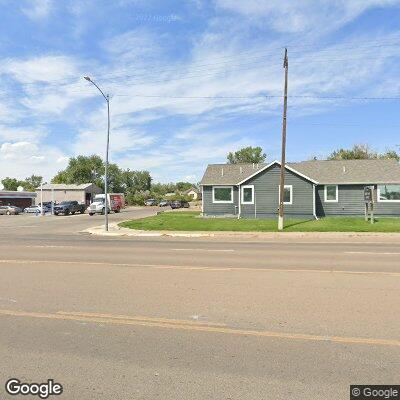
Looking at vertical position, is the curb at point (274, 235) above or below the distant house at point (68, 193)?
below

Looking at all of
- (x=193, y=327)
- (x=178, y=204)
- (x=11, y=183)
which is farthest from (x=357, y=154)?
(x=11, y=183)

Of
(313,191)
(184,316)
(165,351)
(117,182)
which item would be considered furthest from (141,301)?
(117,182)

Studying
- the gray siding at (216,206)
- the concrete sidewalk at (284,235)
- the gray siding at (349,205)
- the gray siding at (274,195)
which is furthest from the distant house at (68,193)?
the gray siding at (349,205)

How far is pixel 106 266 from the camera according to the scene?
1152 cm

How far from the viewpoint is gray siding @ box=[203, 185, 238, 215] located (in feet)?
114

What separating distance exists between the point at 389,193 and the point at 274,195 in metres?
8.36

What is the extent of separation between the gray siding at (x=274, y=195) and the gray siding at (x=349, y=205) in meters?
1.67

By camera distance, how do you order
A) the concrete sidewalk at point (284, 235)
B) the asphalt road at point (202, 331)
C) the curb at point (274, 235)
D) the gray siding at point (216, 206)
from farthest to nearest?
the gray siding at point (216, 206), the curb at point (274, 235), the concrete sidewalk at point (284, 235), the asphalt road at point (202, 331)

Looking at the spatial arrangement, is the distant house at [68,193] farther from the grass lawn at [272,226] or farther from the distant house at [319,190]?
the grass lawn at [272,226]

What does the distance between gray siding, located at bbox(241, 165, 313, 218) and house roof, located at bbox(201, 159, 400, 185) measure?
1.77 ft

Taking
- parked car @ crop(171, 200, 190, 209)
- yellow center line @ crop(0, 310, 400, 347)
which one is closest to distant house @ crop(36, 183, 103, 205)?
parked car @ crop(171, 200, 190, 209)

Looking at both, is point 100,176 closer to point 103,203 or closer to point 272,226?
point 103,203

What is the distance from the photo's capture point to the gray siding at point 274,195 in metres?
31.5

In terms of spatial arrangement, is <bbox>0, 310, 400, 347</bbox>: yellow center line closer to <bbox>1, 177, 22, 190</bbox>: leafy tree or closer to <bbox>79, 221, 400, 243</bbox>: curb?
<bbox>79, 221, 400, 243</bbox>: curb
